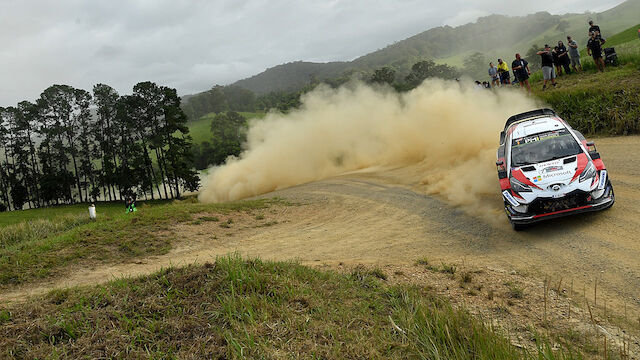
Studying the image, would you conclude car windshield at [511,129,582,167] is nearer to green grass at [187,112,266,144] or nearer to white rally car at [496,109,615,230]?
white rally car at [496,109,615,230]

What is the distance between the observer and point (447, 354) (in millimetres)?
3590

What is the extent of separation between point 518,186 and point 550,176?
66 cm

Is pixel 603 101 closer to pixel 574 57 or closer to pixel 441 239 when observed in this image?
pixel 574 57

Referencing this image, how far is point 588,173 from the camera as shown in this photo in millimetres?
8023

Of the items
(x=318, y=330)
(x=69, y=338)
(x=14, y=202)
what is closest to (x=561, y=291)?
(x=318, y=330)

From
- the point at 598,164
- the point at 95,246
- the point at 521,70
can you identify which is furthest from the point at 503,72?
the point at 95,246

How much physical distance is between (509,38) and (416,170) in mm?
212280

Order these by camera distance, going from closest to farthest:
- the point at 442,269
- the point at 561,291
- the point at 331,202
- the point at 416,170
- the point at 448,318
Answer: the point at 448,318 < the point at 561,291 < the point at 442,269 < the point at 331,202 < the point at 416,170

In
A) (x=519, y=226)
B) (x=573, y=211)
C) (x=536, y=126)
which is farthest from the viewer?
(x=536, y=126)

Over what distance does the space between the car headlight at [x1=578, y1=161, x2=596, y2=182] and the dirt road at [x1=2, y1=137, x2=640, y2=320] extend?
1.03 m

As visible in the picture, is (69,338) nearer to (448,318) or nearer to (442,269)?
(448,318)

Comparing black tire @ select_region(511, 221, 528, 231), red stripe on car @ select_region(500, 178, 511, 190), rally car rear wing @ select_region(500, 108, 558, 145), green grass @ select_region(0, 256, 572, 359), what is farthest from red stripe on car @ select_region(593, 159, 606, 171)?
green grass @ select_region(0, 256, 572, 359)

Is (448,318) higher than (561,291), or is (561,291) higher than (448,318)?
(448,318)

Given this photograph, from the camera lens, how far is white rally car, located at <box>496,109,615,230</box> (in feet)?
25.8
